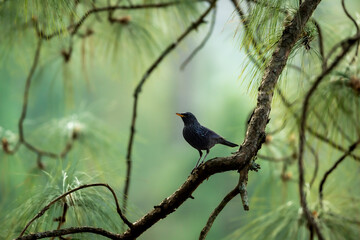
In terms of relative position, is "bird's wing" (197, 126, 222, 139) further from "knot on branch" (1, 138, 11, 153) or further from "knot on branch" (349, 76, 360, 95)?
"knot on branch" (1, 138, 11, 153)

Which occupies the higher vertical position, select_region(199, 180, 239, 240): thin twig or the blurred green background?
the blurred green background

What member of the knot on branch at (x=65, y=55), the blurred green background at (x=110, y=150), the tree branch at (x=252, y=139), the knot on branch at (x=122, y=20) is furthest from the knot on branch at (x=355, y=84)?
the knot on branch at (x=65, y=55)

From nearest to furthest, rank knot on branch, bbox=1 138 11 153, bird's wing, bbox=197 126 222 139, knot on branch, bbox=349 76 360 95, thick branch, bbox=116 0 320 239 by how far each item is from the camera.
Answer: thick branch, bbox=116 0 320 239 < bird's wing, bbox=197 126 222 139 < knot on branch, bbox=349 76 360 95 < knot on branch, bbox=1 138 11 153

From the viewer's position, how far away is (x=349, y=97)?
2.56ft

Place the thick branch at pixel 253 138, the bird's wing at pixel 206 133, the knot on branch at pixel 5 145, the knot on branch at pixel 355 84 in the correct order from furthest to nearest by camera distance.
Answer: the knot on branch at pixel 5 145
the knot on branch at pixel 355 84
the bird's wing at pixel 206 133
the thick branch at pixel 253 138

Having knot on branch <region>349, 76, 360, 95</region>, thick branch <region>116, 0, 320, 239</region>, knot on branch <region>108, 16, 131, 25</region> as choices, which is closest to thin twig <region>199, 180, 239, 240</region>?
thick branch <region>116, 0, 320, 239</region>

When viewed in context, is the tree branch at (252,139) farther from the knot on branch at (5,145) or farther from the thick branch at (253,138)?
the knot on branch at (5,145)

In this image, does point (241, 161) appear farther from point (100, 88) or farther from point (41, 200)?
point (100, 88)

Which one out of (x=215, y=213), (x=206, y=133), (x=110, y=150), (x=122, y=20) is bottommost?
(x=215, y=213)

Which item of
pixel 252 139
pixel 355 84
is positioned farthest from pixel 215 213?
pixel 355 84

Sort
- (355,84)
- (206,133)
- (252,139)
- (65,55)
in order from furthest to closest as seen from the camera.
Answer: (65,55) < (355,84) < (206,133) < (252,139)

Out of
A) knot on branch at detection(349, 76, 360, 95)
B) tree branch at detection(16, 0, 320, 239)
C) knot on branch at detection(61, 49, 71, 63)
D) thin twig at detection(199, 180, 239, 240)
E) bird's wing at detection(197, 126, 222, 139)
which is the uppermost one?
knot on branch at detection(61, 49, 71, 63)

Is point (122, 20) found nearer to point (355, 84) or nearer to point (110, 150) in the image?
point (110, 150)

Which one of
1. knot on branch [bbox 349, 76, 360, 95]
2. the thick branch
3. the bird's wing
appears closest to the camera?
the thick branch
